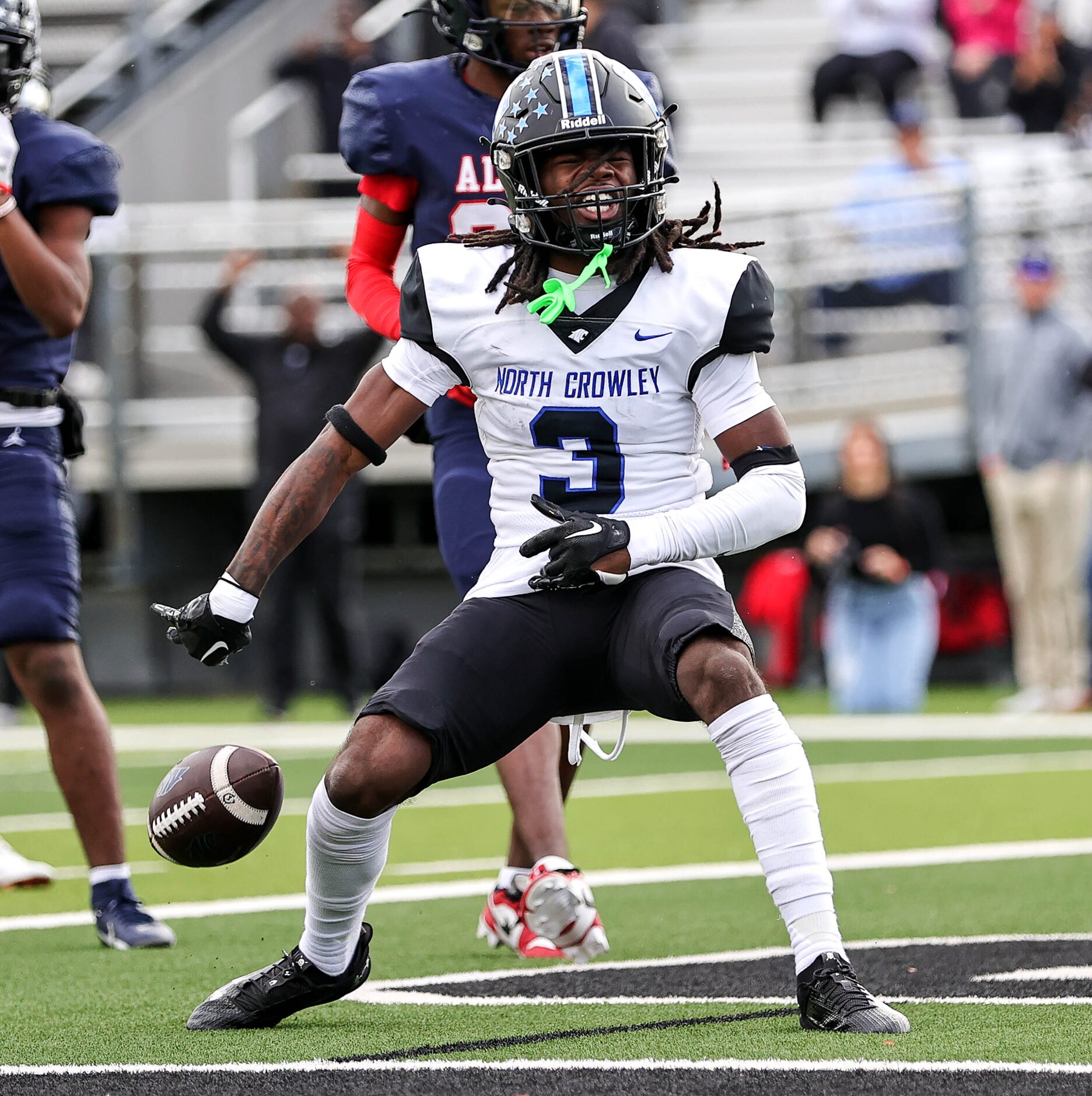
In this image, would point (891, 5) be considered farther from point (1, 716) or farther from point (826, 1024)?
point (826, 1024)

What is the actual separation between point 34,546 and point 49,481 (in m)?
0.16

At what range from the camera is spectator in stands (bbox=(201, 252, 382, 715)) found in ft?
37.1

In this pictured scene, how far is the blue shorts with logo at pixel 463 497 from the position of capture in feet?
15.2

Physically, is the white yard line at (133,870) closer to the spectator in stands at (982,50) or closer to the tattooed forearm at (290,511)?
the tattooed forearm at (290,511)

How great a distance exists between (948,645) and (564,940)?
30.3ft

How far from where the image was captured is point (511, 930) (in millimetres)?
4609

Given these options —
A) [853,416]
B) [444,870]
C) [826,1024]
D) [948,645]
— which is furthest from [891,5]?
[826,1024]

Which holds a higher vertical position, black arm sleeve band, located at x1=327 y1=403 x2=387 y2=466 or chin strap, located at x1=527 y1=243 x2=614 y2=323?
chin strap, located at x1=527 y1=243 x2=614 y2=323

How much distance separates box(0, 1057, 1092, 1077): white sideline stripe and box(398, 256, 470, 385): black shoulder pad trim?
1.24m

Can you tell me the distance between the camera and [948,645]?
1319cm

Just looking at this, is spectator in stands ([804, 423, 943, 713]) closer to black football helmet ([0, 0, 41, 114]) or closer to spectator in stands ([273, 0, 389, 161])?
spectator in stands ([273, 0, 389, 161])

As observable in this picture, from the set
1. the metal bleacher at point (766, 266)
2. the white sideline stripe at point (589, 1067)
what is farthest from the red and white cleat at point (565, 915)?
the metal bleacher at point (766, 266)

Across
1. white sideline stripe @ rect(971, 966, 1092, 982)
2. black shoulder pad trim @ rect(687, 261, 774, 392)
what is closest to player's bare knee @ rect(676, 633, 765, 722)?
black shoulder pad trim @ rect(687, 261, 774, 392)

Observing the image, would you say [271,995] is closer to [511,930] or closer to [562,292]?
[511,930]
